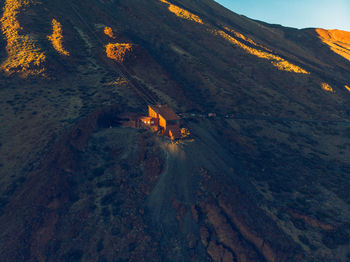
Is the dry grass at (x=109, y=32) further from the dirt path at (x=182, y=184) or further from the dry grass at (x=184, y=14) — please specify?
the dirt path at (x=182, y=184)

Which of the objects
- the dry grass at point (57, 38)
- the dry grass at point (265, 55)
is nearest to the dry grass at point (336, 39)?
the dry grass at point (265, 55)

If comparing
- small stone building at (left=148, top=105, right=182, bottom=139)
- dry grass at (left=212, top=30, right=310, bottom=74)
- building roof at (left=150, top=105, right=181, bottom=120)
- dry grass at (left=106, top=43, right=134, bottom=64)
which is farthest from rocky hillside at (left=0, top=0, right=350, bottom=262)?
building roof at (left=150, top=105, right=181, bottom=120)

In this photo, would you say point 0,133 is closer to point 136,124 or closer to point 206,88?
point 136,124

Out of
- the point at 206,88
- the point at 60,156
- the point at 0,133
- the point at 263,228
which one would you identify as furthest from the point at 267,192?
the point at 0,133

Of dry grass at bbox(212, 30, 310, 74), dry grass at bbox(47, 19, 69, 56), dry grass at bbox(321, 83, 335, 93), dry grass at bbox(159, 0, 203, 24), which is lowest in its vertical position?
dry grass at bbox(47, 19, 69, 56)

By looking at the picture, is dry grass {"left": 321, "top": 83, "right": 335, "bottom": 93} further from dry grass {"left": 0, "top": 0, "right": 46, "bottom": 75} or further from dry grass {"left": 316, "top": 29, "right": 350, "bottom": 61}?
dry grass {"left": 0, "top": 0, "right": 46, "bottom": 75}

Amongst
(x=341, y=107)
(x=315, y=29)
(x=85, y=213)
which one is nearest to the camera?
(x=85, y=213)
